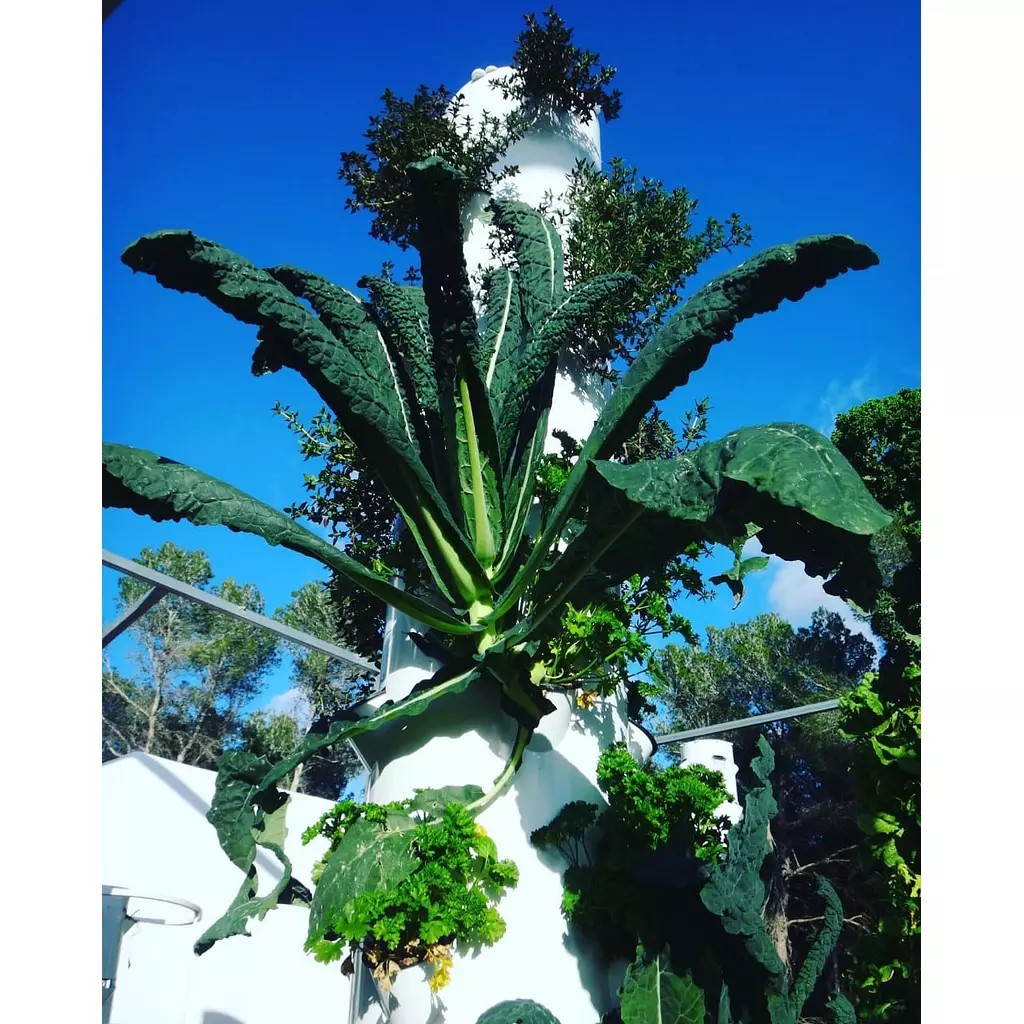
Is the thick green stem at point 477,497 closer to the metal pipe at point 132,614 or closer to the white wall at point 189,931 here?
the metal pipe at point 132,614

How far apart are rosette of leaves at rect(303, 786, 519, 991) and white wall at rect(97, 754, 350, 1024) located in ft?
8.83

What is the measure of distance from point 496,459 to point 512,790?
3.67 feet

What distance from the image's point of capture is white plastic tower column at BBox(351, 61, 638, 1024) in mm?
2898

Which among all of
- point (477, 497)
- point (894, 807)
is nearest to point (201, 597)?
point (477, 497)

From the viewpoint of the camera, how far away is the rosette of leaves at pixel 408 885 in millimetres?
2576

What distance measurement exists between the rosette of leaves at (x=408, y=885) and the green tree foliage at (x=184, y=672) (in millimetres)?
13031

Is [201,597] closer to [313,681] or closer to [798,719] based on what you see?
[798,719]
